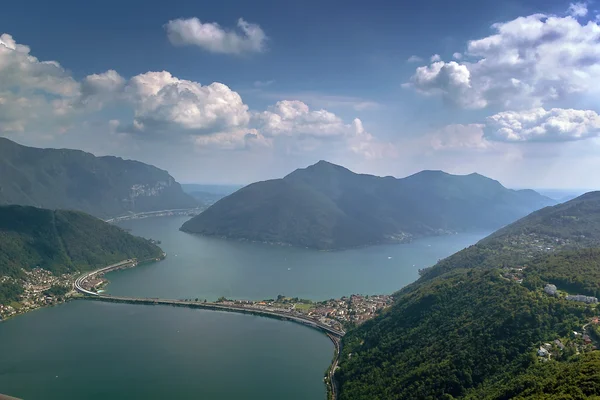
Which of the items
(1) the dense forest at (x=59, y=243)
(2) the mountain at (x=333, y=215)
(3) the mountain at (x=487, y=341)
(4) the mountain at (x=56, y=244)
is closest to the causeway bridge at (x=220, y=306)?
(3) the mountain at (x=487, y=341)

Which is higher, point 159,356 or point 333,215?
point 333,215

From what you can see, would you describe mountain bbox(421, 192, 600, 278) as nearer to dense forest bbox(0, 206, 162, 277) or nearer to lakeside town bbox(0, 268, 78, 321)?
lakeside town bbox(0, 268, 78, 321)

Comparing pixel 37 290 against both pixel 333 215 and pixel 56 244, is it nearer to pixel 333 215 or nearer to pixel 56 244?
pixel 56 244

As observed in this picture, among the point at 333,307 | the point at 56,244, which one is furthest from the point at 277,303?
the point at 56,244

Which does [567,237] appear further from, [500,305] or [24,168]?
[24,168]

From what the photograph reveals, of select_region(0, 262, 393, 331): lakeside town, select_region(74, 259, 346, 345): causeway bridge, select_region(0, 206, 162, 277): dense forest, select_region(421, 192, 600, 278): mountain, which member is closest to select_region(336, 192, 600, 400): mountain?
select_region(74, 259, 346, 345): causeway bridge

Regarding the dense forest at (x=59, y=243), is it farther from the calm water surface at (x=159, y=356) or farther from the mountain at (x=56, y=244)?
the calm water surface at (x=159, y=356)
